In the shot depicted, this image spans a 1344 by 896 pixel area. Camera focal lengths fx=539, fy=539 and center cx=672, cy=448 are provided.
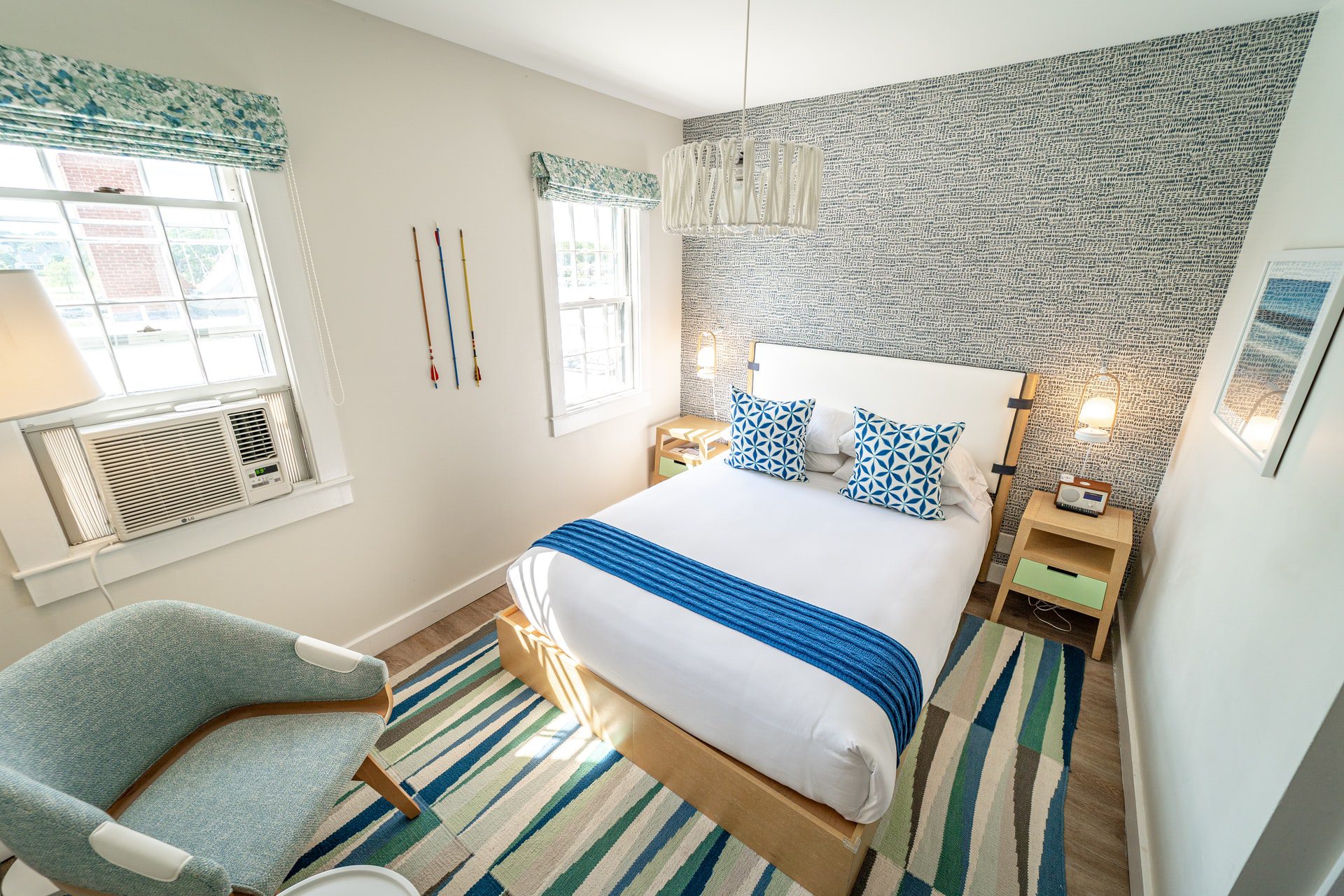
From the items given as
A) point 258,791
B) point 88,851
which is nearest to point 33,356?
point 88,851

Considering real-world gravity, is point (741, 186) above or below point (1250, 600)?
above

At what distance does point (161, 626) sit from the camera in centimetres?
149

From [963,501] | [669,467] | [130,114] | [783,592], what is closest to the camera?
[130,114]

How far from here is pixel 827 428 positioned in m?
2.96

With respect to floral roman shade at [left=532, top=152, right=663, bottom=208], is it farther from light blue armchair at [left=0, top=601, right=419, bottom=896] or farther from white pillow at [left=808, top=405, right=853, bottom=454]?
light blue armchair at [left=0, top=601, right=419, bottom=896]

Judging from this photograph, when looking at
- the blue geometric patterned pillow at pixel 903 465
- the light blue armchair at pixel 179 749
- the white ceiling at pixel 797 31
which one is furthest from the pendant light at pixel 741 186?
the light blue armchair at pixel 179 749

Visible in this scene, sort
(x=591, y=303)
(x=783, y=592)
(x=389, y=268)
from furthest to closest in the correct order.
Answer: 1. (x=591, y=303)
2. (x=389, y=268)
3. (x=783, y=592)

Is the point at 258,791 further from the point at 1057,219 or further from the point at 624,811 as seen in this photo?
the point at 1057,219

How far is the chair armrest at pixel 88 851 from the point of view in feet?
3.43

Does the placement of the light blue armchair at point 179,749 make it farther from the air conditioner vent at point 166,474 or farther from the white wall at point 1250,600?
the white wall at point 1250,600

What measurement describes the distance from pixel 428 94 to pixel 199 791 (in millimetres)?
2497

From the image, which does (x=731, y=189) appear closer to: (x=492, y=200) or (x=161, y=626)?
(x=492, y=200)

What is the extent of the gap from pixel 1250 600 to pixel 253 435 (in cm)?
311

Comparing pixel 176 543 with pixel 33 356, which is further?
pixel 176 543
